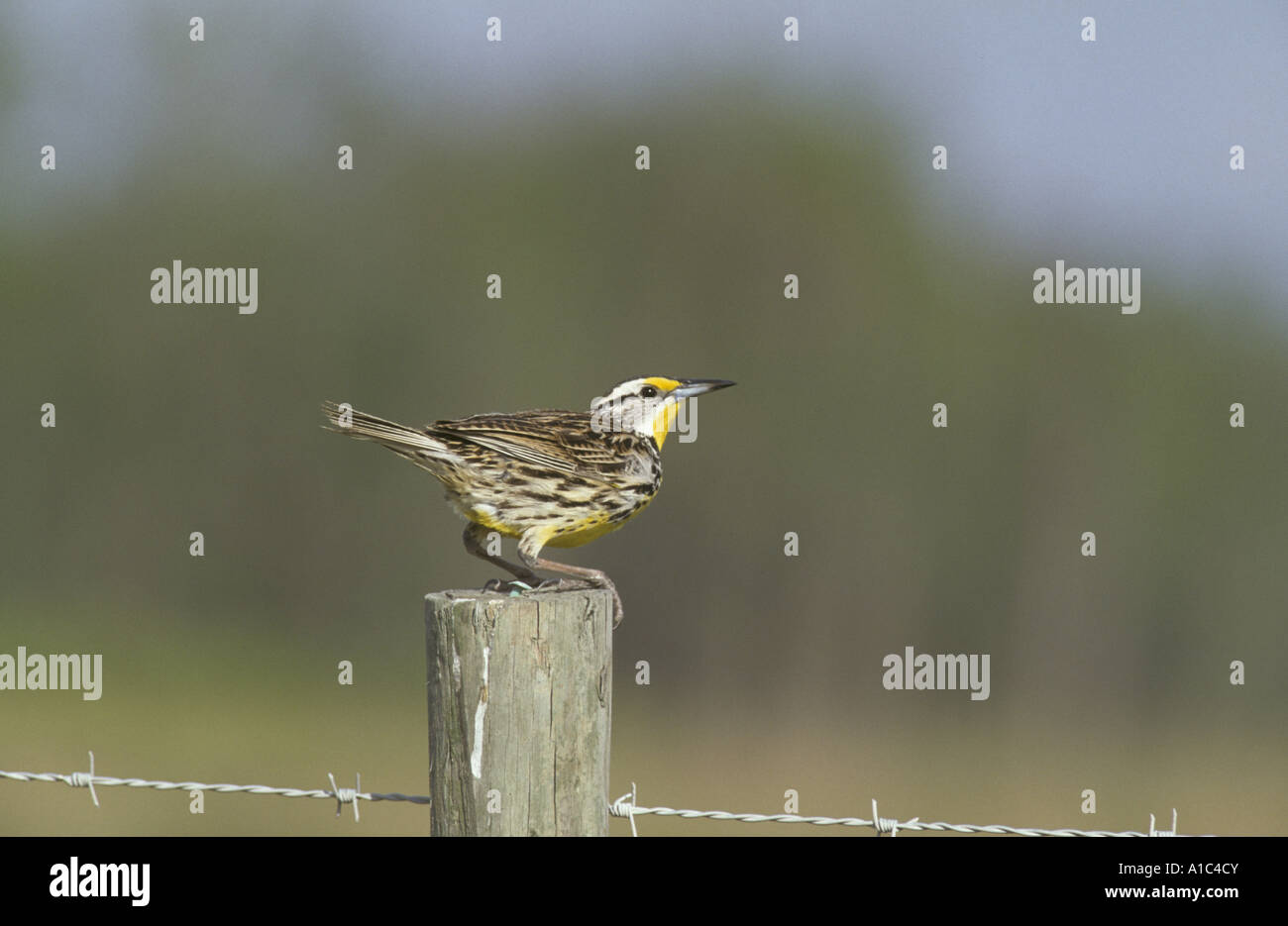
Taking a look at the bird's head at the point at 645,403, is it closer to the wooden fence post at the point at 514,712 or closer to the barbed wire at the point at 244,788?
the barbed wire at the point at 244,788

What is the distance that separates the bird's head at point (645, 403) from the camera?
246 inches

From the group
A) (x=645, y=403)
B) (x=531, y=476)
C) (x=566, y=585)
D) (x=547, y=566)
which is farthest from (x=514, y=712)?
(x=645, y=403)

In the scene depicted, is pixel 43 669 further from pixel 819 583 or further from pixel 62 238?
pixel 819 583

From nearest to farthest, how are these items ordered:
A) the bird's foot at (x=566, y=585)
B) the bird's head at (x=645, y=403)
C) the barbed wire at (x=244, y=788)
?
1. the barbed wire at (x=244, y=788)
2. the bird's foot at (x=566, y=585)
3. the bird's head at (x=645, y=403)

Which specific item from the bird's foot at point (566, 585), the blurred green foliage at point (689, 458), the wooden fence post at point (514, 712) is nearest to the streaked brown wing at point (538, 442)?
the bird's foot at point (566, 585)

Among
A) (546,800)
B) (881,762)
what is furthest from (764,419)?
(546,800)

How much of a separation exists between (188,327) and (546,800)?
22.9 meters

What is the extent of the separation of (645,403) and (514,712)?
281 cm

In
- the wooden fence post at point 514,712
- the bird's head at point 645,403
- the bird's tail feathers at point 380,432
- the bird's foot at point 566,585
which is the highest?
the bird's head at point 645,403

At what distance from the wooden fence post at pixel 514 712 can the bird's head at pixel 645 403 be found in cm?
250

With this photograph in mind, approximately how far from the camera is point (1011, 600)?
22.5 m

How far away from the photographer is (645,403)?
249 inches

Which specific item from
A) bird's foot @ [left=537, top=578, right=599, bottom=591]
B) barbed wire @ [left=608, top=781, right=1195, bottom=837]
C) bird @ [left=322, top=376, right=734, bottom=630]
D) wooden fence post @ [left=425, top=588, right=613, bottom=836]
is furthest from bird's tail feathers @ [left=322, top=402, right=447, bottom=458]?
barbed wire @ [left=608, top=781, right=1195, bottom=837]

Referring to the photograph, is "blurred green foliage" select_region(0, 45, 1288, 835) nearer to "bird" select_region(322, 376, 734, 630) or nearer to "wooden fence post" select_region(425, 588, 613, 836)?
"bird" select_region(322, 376, 734, 630)
